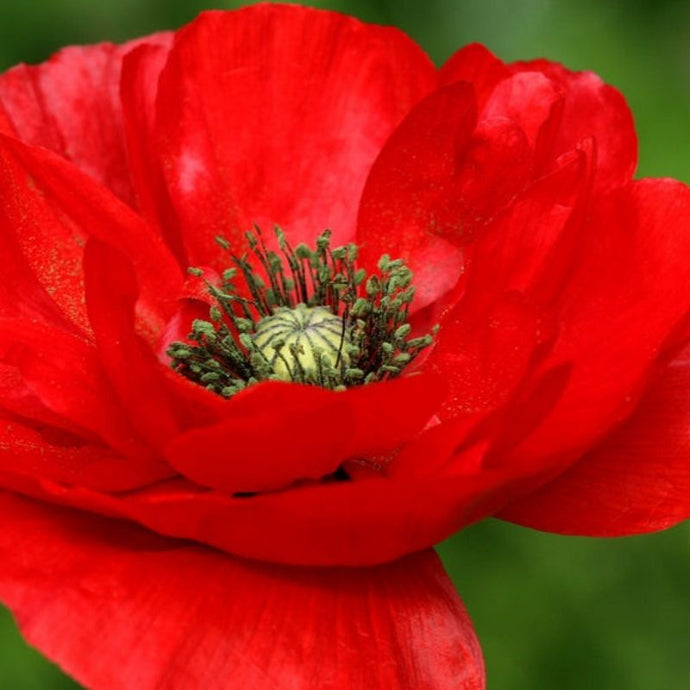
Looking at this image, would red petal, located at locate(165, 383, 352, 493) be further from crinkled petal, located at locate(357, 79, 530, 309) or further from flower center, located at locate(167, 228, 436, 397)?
crinkled petal, located at locate(357, 79, 530, 309)

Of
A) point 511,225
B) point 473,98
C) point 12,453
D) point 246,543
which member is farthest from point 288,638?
point 473,98

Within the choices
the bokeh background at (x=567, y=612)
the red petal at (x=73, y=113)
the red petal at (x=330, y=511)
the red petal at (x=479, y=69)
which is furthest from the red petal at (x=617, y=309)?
the red petal at (x=73, y=113)

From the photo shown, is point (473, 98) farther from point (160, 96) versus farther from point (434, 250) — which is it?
point (160, 96)

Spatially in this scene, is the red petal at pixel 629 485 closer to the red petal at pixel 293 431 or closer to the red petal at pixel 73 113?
the red petal at pixel 293 431

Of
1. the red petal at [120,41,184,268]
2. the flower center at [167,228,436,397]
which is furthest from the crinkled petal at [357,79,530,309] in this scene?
the red petal at [120,41,184,268]

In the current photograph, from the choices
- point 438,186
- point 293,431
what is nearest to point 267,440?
point 293,431

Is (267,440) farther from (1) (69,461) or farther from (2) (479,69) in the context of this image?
(2) (479,69)

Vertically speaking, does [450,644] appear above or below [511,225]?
below
